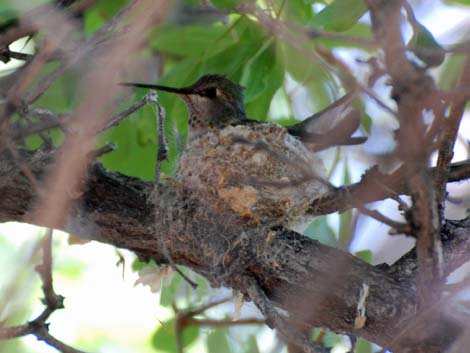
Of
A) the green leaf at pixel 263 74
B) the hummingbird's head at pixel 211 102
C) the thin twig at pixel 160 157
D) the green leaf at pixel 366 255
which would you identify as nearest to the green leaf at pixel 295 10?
the green leaf at pixel 263 74

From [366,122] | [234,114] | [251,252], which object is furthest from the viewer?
[234,114]

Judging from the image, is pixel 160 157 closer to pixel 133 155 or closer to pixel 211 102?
pixel 133 155

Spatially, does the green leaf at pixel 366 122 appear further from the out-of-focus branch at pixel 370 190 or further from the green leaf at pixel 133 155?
the green leaf at pixel 133 155

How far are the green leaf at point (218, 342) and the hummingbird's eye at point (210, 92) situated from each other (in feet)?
4.05

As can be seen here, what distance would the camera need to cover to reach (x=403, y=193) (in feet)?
9.18

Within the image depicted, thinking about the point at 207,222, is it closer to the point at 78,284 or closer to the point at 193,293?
the point at 193,293

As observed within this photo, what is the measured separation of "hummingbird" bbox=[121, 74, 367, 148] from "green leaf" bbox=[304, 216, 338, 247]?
34cm

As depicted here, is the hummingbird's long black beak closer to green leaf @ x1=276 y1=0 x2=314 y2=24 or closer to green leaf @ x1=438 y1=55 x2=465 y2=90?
green leaf @ x1=276 y1=0 x2=314 y2=24

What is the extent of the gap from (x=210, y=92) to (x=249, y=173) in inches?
33.4

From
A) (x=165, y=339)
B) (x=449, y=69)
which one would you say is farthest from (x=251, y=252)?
(x=165, y=339)

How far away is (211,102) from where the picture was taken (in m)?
4.42

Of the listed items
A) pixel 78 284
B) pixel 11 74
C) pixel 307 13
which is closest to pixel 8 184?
pixel 11 74

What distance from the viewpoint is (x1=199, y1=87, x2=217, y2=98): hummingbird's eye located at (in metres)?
4.31

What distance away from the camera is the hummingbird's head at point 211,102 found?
4.18 m
